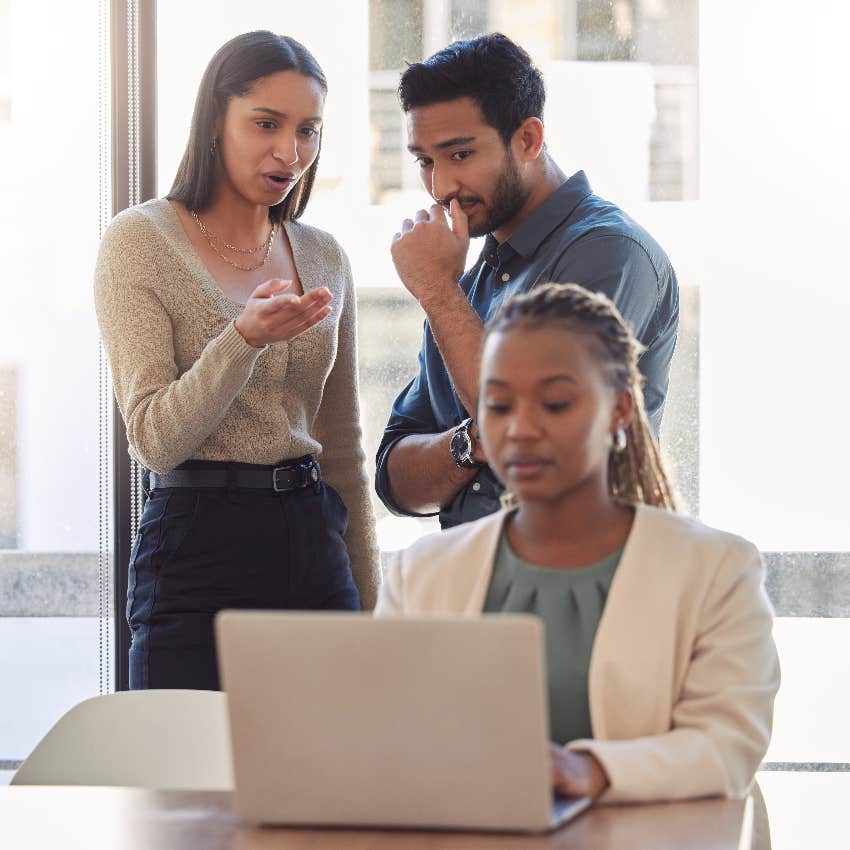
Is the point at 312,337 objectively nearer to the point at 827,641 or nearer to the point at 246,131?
the point at 246,131

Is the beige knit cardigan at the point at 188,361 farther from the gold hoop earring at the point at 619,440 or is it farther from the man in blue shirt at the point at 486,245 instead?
the gold hoop earring at the point at 619,440

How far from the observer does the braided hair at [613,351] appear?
158 cm

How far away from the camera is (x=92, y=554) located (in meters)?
3.30

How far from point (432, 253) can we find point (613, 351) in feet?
2.37

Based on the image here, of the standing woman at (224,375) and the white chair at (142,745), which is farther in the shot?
the standing woman at (224,375)

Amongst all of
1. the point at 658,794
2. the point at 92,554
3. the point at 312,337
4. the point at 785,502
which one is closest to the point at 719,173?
the point at 785,502

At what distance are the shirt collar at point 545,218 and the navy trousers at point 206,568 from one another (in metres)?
0.58

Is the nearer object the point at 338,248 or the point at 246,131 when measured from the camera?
the point at 246,131

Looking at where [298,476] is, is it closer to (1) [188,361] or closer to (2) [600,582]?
(1) [188,361]

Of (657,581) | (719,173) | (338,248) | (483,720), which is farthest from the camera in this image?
(719,173)

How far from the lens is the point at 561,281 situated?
85.0 inches

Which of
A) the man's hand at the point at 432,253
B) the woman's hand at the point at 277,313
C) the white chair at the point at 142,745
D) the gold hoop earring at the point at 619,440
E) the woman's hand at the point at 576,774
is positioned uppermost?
the man's hand at the point at 432,253

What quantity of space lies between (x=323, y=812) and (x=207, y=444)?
1154 mm

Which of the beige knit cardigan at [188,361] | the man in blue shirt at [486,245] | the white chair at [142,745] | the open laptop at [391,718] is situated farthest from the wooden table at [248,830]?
the man in blue shirt at [486,245]
